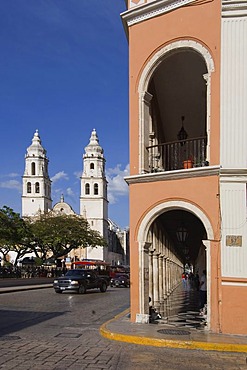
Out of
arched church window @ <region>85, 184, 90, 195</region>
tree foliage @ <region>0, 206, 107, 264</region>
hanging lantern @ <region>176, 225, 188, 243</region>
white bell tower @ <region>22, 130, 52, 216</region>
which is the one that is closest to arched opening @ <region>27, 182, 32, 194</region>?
white bell tower @ <region>22, 130, 52, 216</region>

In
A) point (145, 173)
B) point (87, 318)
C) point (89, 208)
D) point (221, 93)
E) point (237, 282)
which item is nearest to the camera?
point (237, 282)

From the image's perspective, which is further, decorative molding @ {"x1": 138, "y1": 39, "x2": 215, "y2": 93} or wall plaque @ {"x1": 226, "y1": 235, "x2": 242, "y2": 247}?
decorative molding @ {"x1": 138, "y1": 39, "x2": 215, "y2": 93}

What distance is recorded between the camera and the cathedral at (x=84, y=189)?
359ft

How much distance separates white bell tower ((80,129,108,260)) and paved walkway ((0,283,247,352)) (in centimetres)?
10035

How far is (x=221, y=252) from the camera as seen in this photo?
11.8m

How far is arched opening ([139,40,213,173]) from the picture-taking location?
13.2 m

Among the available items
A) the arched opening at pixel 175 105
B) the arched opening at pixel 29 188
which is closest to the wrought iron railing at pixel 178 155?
the arched opening at pixel 175 105

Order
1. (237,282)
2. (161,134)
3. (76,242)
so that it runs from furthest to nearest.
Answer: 1. (76,242)
2. (161,134)
3. (237,282)

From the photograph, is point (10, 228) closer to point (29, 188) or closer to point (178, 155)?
point (178, 155)

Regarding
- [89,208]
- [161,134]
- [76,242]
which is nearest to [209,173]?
[161,134]

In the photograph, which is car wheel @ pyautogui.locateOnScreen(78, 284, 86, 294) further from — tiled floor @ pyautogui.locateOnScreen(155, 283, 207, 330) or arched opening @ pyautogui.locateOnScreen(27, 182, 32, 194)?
arched opening @ pyautogui.locateOnScreen(27, 182, 32, 194)

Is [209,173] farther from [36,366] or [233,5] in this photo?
[36,366]

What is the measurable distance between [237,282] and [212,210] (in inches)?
72.7

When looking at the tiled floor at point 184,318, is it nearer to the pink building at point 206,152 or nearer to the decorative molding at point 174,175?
the pink building at point 206,152
